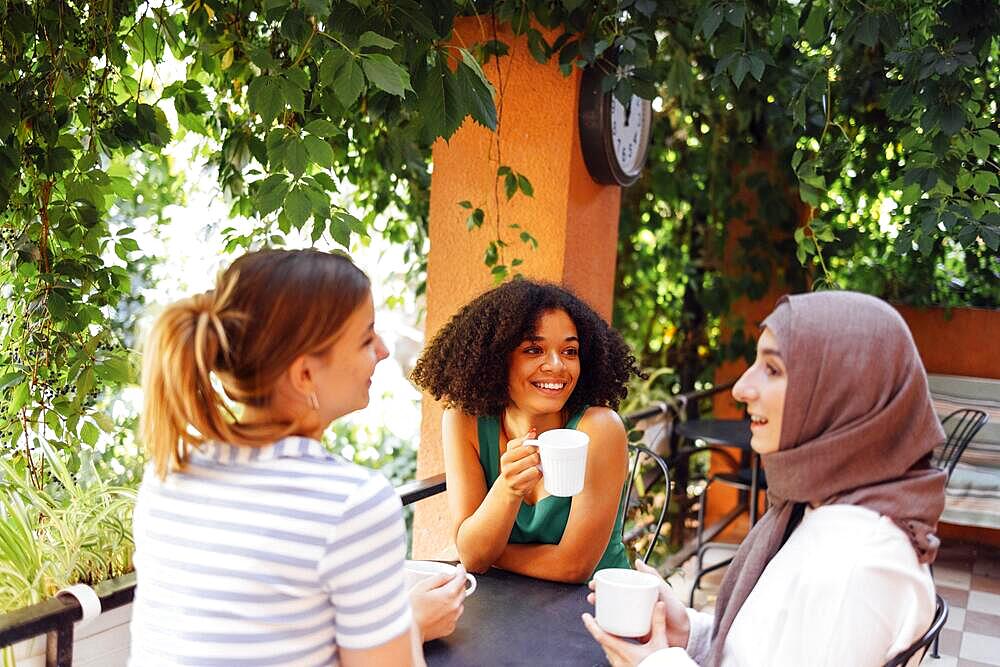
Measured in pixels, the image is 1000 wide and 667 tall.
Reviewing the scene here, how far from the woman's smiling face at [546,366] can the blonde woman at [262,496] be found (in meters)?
0.95

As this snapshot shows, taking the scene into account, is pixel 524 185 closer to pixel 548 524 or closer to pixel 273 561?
pixel 548 524

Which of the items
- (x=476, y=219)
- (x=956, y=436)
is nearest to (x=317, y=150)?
(x=476, y=219)

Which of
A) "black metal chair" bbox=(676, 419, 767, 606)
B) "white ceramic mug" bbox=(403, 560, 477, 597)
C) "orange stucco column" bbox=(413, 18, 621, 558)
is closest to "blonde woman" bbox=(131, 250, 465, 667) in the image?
"white ceramic mug" bbox=(403, 560, 477, 597)

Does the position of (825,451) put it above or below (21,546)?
above

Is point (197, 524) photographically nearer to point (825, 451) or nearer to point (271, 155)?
point (825, 451)

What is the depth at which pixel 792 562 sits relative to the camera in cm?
130

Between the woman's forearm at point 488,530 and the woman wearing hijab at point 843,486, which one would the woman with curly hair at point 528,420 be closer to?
the woman's forearm at point 488,530

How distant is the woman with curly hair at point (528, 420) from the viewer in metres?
1.89

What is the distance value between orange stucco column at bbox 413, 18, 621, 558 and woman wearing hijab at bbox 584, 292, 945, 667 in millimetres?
1494

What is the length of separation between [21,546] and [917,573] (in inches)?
61.3

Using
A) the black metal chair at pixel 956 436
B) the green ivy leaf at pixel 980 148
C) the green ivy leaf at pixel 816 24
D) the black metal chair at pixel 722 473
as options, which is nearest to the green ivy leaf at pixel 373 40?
the green ivy leaf at pixel 816 24

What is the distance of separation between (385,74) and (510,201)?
1.11 m

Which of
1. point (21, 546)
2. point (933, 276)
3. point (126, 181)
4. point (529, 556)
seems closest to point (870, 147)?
point (933, 276)

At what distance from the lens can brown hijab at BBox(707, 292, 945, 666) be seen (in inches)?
48.8
